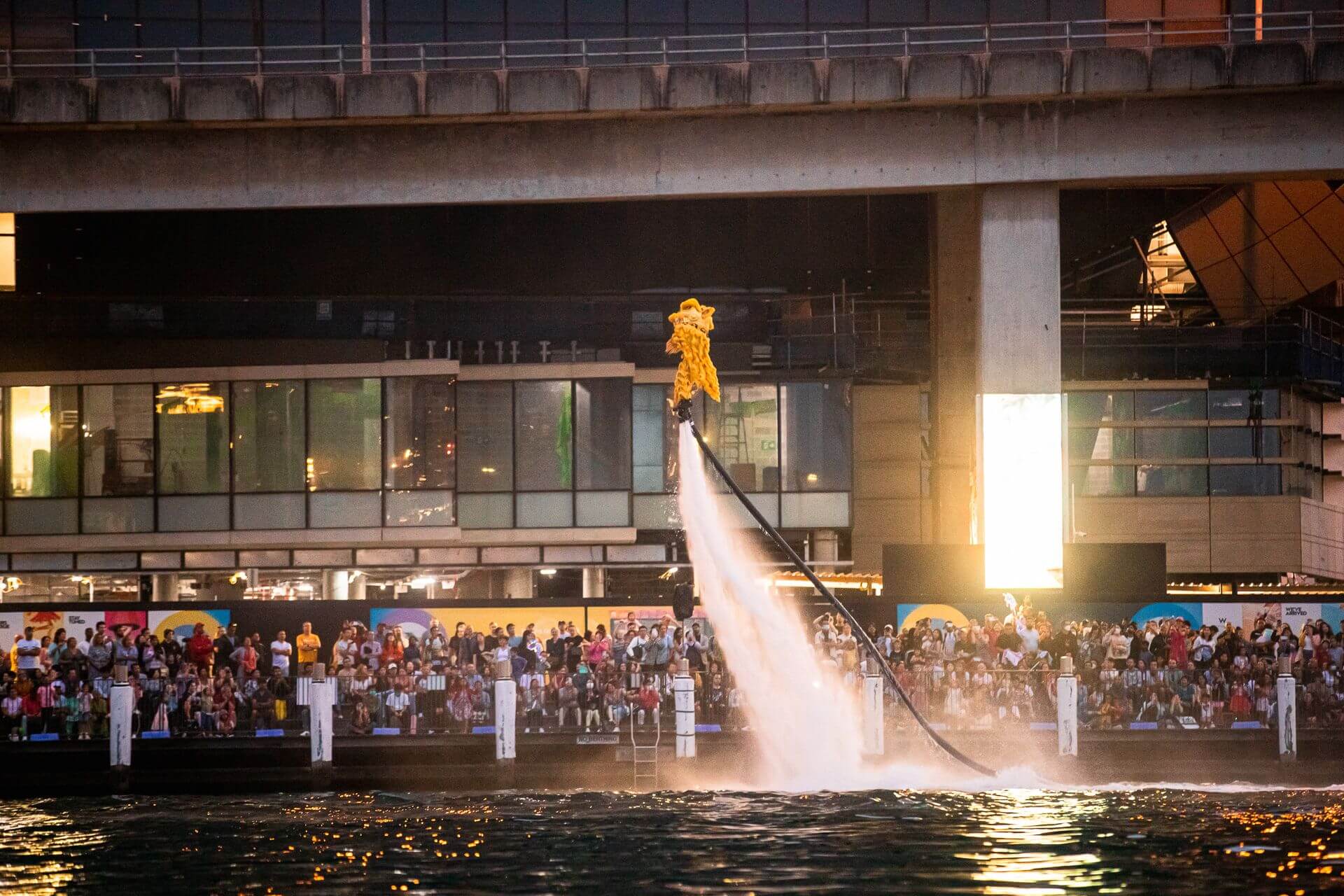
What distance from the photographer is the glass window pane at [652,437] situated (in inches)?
2058

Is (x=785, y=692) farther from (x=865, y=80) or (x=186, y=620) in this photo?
(x=865, y=80)

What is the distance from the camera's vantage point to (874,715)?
31500 millimetres

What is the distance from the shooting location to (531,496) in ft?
167

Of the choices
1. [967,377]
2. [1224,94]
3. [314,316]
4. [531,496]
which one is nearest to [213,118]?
[314,316]

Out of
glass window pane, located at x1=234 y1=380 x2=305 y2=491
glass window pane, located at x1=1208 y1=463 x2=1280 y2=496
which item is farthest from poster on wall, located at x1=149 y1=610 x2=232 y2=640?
glass window pane, located at x1=1208 y1=463 x2=1280 y2=496

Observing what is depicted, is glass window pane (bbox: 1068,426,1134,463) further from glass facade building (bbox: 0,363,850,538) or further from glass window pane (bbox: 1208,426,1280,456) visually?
glass facade building (bbox: 0,363,850,538)

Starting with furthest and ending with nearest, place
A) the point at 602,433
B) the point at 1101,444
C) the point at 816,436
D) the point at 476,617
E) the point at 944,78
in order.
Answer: the point at 1101,444
the point at 816,436
the point at 602,433
the point at 944,78
the point at 476,617

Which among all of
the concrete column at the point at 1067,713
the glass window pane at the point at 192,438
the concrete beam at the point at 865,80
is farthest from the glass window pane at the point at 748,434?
the concrete column at the point at 1067,713

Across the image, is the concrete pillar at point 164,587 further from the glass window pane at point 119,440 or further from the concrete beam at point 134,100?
the concrete beam at point 134,100

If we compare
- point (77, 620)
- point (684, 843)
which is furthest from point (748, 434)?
point (684, 843)

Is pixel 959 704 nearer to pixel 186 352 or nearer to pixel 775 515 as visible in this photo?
pixel 775 515

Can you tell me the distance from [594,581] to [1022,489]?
53.5ft

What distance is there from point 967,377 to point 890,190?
5.94 m

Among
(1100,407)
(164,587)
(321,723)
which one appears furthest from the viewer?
(1100,407)
